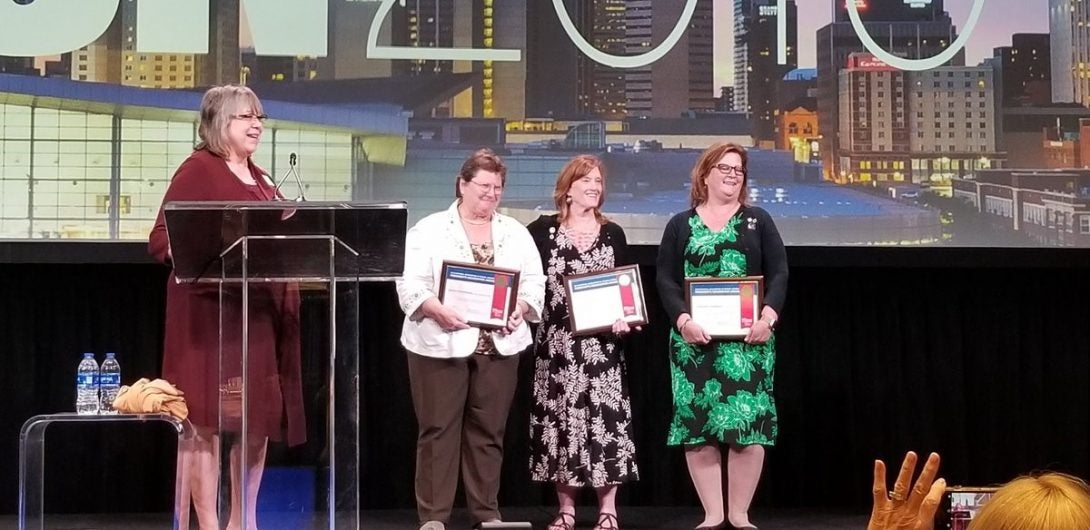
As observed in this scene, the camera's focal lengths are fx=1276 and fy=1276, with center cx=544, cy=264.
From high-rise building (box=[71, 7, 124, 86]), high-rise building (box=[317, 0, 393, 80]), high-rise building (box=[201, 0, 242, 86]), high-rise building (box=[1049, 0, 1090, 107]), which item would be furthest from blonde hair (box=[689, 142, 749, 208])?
high-rise building (box=[71, 7, 124, 86])

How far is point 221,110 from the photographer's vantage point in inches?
144

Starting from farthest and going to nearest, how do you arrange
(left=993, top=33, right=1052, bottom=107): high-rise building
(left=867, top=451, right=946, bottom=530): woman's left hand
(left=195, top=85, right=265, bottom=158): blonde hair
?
(left=993, top=33, right=1052, bottom=107): high-rise building, (left=195, top=85, right=265, bottom=158): blonde hair, (left=867, top=451, right=946, bottom=530): woman's left hand

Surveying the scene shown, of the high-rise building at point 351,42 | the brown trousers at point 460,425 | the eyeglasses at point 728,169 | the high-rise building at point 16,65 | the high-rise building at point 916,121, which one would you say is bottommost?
the brown trousers at point 460,425

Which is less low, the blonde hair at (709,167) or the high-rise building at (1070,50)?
the high-rise building at (1070,50)

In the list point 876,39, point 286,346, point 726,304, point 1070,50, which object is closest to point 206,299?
point 286,346

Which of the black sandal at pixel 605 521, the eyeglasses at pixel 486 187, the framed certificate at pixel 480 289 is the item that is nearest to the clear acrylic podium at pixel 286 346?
the framed certificate at pixel 480 289

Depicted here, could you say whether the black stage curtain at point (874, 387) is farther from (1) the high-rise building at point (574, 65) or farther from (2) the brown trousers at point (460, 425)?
(2) the brown trousers at point (460, 425)

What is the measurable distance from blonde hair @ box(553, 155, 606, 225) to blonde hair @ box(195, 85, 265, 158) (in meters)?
1.36

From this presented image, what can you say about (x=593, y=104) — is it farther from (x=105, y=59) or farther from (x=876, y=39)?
(x=105, y=59)

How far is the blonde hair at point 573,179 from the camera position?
4.68 m

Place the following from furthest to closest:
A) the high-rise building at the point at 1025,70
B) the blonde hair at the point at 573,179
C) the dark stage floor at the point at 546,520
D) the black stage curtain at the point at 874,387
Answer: the black stage curtain at the point at 874,387, the high-rise building at the point at 1025,70, the dark stage floor at the point at 546,520, the blonde hair at the point at 573,179

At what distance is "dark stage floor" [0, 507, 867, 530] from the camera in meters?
5.22

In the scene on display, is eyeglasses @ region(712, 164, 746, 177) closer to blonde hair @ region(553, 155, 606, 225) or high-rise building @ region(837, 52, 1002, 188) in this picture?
blonde hair @ region(553, 155, 606, 225)

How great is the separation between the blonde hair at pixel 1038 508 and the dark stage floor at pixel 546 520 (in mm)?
3853
